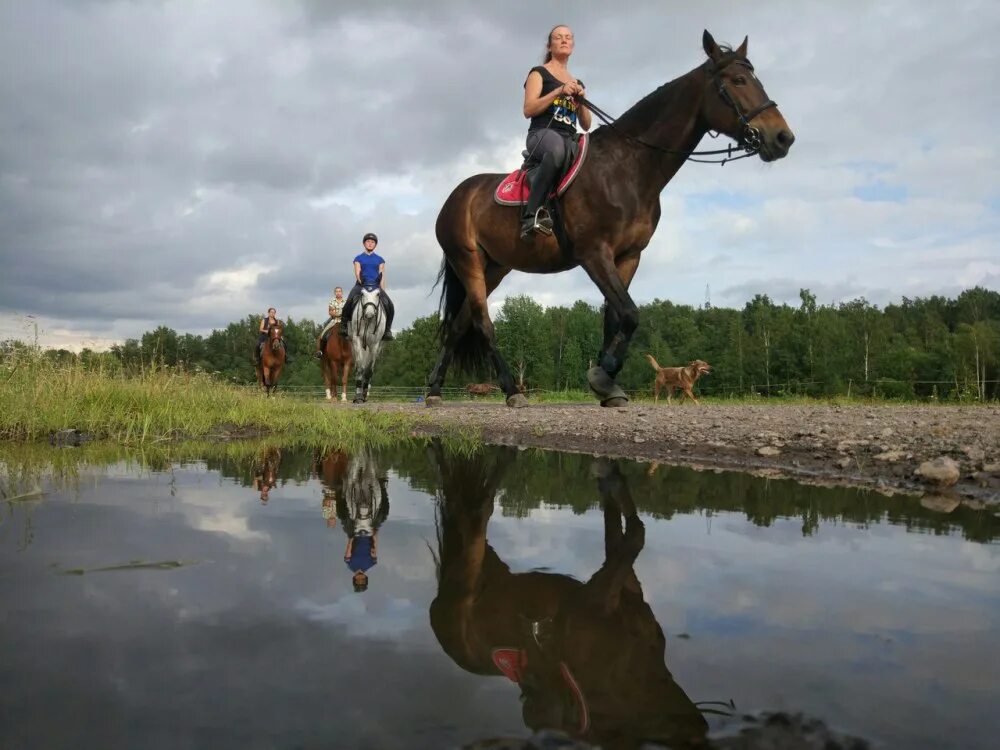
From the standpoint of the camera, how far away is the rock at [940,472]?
10.8ft

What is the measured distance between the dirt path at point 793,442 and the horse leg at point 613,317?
0.49 m

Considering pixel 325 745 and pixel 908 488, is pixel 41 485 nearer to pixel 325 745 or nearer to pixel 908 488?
pixel 325 745

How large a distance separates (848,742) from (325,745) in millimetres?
722

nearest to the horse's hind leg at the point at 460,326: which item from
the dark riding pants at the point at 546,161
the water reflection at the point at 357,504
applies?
the dark riding pants at the point at 546,161

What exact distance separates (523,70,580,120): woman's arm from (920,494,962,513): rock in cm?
552

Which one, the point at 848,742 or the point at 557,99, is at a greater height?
the point at 557,99

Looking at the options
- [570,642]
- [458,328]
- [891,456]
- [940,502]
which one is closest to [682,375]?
[458,328]

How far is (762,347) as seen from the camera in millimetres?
68812

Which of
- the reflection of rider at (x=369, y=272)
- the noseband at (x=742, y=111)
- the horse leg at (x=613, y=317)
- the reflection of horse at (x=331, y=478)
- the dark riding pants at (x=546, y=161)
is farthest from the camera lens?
the reflection of rider at (x=369, y=272)

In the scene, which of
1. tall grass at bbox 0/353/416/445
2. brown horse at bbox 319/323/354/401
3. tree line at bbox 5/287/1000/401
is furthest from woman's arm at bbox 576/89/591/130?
tree line at bbox 5/287/1000/401

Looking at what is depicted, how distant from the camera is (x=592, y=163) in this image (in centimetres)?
717

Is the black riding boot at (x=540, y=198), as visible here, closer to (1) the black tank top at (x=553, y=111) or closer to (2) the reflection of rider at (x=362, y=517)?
(1) the black tank top at (x=553, y=111)

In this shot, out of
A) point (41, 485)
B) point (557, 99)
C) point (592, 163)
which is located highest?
point (557, 99)

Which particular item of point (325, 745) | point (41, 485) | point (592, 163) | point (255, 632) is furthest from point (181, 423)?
point (325, 745)
